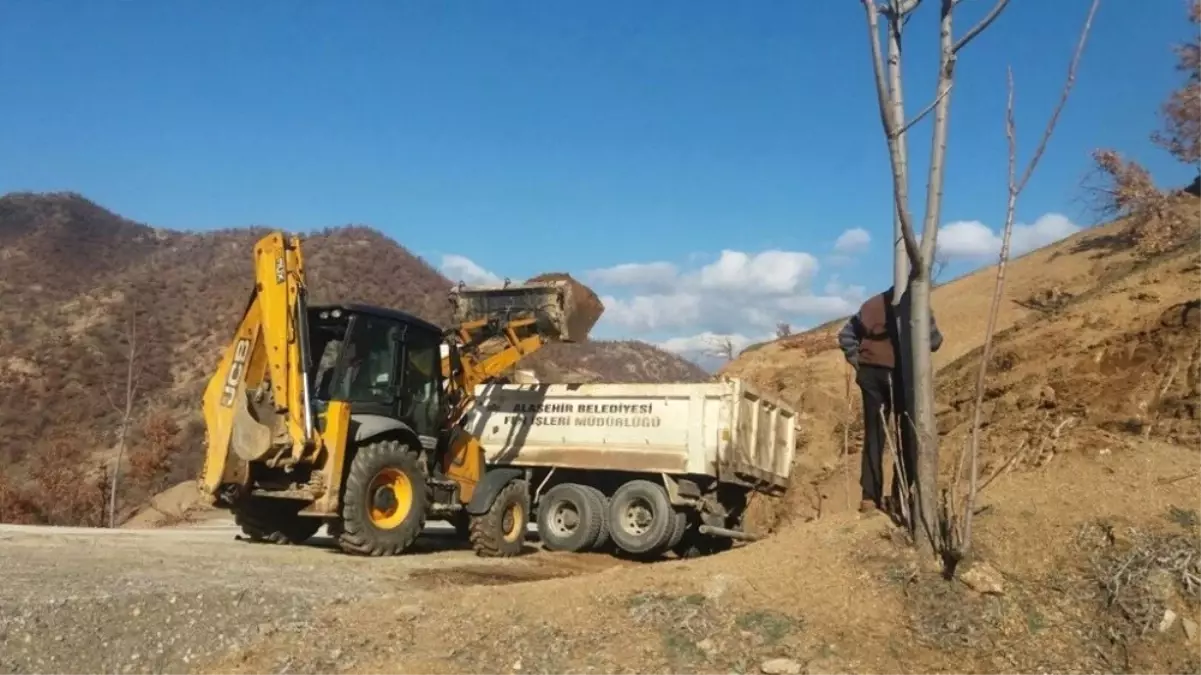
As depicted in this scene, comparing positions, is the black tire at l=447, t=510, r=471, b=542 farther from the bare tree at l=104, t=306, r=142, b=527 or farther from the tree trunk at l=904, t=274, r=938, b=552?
the bare tree at l=104, t=306, r=142, b=527

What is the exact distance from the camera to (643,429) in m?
12.6

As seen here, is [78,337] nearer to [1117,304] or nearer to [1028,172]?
[1117,304]

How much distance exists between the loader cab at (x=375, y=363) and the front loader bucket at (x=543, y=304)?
5.74 feet

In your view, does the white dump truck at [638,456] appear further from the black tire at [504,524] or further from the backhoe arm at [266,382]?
the backhoe arm at [266,382]

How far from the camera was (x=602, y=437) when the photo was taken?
12906mm

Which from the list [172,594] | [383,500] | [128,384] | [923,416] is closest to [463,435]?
[383,500]

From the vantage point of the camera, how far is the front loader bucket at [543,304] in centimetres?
1332

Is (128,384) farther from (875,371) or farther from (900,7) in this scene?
(900,7)

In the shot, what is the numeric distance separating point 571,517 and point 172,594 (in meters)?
6.67

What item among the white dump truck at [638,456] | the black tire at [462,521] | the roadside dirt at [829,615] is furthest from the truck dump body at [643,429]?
the roadside dirt at [829,615]

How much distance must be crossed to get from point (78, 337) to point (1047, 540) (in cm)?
5361

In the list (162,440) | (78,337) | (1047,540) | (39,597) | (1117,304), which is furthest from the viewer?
(78,337)

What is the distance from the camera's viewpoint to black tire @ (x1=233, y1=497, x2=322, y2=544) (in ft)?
37.7

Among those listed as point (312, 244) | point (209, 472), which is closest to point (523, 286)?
point (209, 472)
